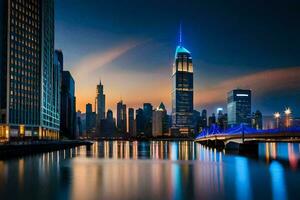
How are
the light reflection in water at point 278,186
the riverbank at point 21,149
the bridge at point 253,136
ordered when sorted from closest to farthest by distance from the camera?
1. the light reflection in water at point 278,186
2. the bridge at point 253,136
3. the riverbank at point 21,149

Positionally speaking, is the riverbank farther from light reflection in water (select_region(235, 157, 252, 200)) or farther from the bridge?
the bridge

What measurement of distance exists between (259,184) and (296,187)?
488 cm

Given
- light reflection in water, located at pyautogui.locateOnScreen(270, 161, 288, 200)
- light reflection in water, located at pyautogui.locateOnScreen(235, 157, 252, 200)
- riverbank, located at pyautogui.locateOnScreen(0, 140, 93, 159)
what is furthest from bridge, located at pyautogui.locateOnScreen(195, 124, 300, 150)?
riverbank, located at pyautogui.locateOnScreen(0, 140, 93, 159)

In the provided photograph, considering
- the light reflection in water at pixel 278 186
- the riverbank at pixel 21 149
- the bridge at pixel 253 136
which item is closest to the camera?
the light reflection in water at pixel 278 186

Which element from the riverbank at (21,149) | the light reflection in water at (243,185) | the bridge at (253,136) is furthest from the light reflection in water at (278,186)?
the riverbank at (21,149)

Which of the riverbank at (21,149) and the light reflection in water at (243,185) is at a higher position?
the riverbank at (21,149)

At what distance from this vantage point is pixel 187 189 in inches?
2058

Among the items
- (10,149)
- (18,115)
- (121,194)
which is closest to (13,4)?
(18,115)

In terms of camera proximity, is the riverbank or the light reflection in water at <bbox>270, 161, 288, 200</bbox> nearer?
the light reflection in water at <bbox>270, 161, 288, 200</bbox>

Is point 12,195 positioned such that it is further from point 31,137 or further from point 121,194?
point 31,137

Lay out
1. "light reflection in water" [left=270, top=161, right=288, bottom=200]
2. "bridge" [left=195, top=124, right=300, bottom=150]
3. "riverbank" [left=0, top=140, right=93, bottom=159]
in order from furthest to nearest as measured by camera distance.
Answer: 1. "riverbank" [left=0, top=140, right=93, bottom=159]
2. "bridge" [left=195, top=124, right=300, bottom=150]
3. "light reflection in water" [left=270, top=161, right=288, bottom=200]

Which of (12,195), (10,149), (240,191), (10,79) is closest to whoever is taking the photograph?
(12,195)

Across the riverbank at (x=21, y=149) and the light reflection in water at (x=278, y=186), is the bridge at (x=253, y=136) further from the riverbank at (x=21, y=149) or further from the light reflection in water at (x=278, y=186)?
the riverbank at (x=21, y=149)

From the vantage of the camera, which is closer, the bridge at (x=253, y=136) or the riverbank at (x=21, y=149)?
the bridge at (x=253, y=136)
